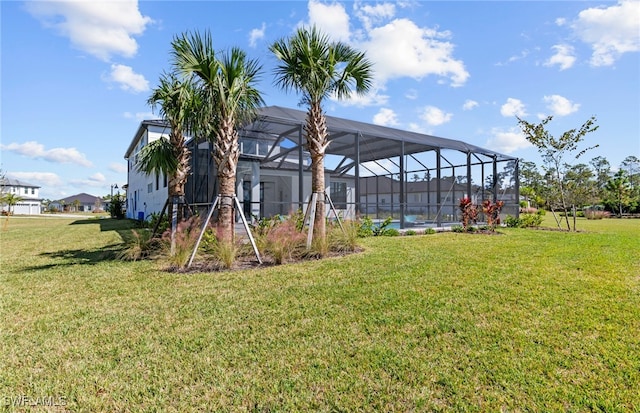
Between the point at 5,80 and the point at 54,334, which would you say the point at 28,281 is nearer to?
the point at 54,334

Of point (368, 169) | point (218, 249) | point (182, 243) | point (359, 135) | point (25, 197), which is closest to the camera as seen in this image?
point (218, 249)

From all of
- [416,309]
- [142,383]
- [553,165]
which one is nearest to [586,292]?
[416,309]

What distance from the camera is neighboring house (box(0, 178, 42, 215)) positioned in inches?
2058

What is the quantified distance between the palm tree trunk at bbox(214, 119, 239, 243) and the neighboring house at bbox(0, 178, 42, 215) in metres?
59.4

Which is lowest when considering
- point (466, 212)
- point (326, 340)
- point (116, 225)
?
point (326, 340)

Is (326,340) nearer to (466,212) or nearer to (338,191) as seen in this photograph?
(466,212)

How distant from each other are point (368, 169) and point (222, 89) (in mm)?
11602

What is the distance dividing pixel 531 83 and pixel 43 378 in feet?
47.2

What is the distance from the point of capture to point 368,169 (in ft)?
57.4

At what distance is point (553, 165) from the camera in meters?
15.0

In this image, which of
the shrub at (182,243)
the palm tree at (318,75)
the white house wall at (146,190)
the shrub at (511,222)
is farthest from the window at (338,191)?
the shrub at (182,243)

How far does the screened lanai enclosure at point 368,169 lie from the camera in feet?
41.4

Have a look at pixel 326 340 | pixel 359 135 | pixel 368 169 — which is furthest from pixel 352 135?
pixel 326 340

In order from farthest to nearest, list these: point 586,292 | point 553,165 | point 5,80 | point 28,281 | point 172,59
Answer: point 553,165, point 5,80, point 172,59, point 28,281, point 586,292
